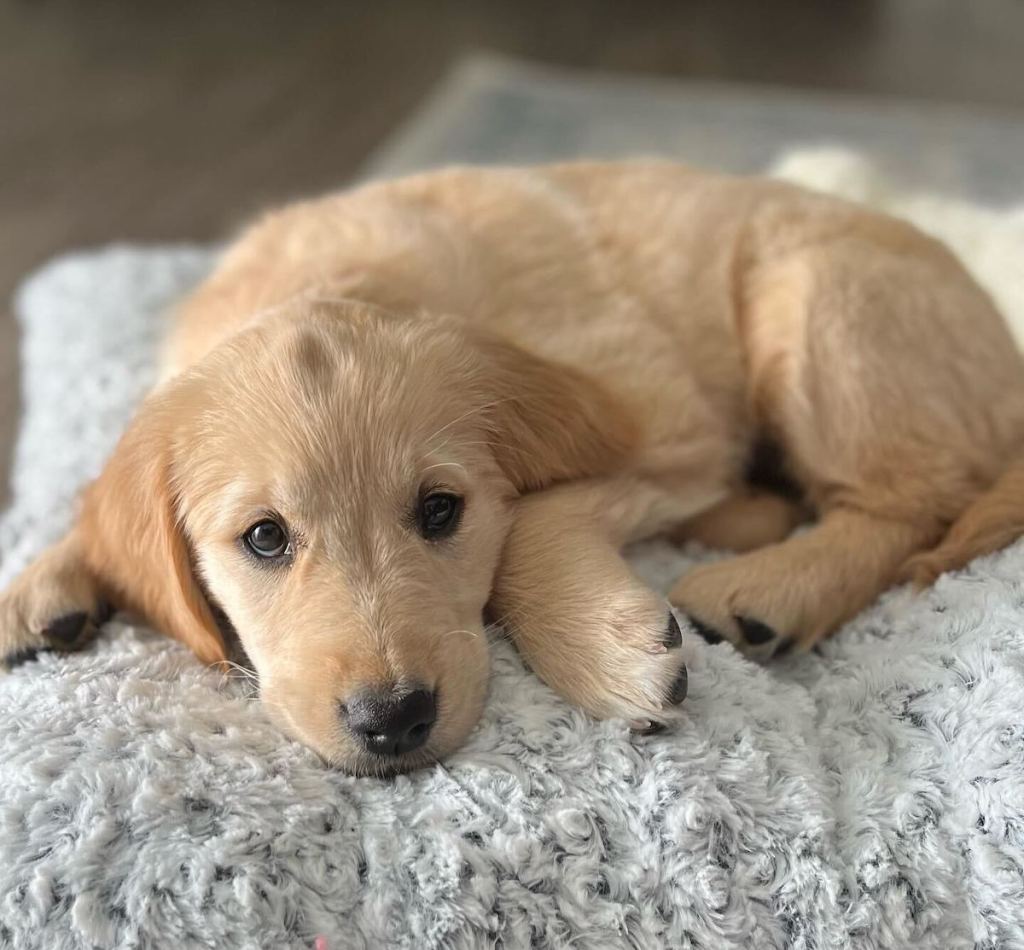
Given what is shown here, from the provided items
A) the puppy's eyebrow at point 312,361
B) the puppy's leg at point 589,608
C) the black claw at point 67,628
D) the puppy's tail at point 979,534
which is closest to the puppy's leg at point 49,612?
the black claw at point 67,628

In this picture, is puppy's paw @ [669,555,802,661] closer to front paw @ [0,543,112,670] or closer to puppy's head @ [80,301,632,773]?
puppy's head @ [80,301,632,773]

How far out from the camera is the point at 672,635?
1.69 metres

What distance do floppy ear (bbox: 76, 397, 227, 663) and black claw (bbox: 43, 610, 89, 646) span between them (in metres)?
0.10

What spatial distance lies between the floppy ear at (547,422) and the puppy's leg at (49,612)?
801 millimetres

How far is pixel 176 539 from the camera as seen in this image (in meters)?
1.83

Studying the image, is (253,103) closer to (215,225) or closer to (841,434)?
(215,225)

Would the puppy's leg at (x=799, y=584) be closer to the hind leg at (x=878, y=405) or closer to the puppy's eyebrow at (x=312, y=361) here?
the hind leg at (x=878, y=405)

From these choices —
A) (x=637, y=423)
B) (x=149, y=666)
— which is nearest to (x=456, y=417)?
(x=637, y=423)

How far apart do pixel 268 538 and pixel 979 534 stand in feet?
4.32

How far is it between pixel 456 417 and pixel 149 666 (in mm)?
663

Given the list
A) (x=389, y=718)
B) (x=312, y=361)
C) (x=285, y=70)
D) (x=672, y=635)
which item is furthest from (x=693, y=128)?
(x=389, y=718)

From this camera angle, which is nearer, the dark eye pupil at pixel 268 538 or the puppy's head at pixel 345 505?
the puppy's head at pixel 345 505

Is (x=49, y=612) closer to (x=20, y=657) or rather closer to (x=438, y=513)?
(x=20, y=657)

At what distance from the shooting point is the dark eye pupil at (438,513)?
1.75 m
